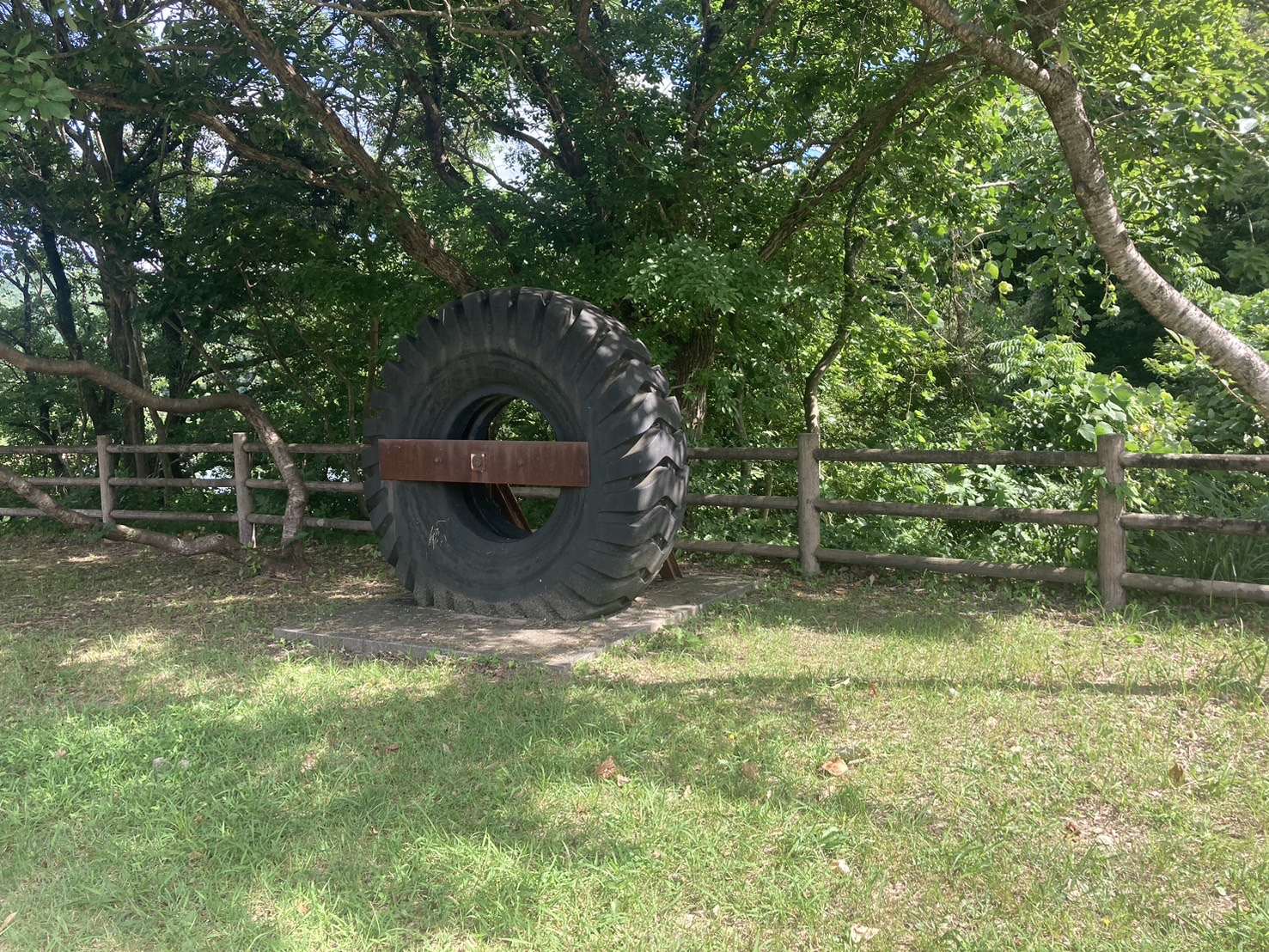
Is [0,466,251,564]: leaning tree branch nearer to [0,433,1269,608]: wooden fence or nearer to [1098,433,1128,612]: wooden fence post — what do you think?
[0,433,1269,608]: wooden fence

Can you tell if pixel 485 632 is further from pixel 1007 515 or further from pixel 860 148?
pixel 860 148

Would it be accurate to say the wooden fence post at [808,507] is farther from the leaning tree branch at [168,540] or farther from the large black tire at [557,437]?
the leaning tree branch at [168,540]

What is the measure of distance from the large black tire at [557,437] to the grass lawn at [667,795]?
675 mm

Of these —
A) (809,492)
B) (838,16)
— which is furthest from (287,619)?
(838,16)

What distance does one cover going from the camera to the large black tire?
5.50 metres

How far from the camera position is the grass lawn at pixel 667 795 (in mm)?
2652

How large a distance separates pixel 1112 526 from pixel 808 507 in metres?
2.21

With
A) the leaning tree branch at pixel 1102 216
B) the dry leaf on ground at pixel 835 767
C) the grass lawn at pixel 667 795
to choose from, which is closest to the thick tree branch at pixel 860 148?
the leaning tree branch at pixel 1102 216

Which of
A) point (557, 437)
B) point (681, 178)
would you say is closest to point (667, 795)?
point (557, 437)

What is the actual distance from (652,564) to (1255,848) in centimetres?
331

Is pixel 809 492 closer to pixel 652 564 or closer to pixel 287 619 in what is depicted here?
pixel 652 564

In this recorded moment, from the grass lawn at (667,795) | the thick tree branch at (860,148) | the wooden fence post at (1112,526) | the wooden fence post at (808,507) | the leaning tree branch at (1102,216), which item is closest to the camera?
the grass lawn at (667,795)

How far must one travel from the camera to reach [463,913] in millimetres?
2705

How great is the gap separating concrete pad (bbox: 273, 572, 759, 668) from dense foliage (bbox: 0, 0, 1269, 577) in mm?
2544
